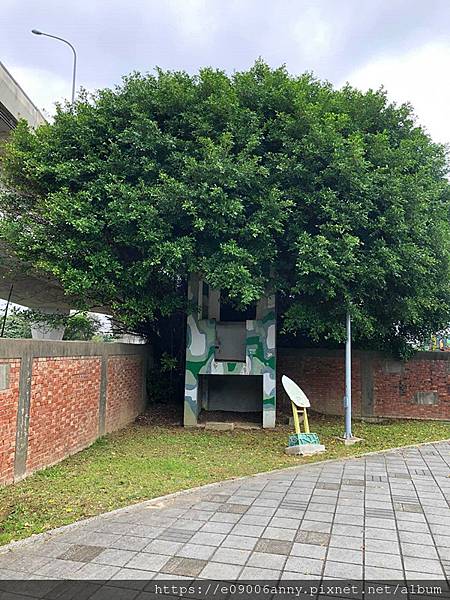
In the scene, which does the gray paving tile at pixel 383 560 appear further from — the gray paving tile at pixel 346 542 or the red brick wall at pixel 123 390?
the red brick wall at pixel 123 390

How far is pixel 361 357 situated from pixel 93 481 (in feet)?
28.5

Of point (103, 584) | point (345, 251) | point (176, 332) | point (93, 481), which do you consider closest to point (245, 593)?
point (103, 584)

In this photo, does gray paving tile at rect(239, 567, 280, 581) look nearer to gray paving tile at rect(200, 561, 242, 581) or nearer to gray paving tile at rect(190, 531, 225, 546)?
gray paving tile at rect(200, 561, 242, 581)

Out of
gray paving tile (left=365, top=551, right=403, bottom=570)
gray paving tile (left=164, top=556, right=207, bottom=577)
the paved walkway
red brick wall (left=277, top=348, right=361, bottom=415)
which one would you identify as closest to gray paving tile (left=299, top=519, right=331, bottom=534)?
the paved walkway

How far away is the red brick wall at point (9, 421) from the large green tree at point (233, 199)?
3.65m

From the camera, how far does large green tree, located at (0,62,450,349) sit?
8.81 meters

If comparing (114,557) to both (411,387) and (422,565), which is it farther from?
(411,387)

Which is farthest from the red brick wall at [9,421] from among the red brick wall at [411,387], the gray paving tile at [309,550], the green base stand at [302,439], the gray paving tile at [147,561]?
the red brick wall at [411,387]

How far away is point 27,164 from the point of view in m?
9.44

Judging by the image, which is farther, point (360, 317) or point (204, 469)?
point (360, 317)

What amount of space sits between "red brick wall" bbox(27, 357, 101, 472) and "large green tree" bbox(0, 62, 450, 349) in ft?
6.86

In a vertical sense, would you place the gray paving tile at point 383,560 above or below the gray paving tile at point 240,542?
above

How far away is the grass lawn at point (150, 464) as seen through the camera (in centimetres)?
471

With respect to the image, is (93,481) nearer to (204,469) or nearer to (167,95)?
(204,469)
